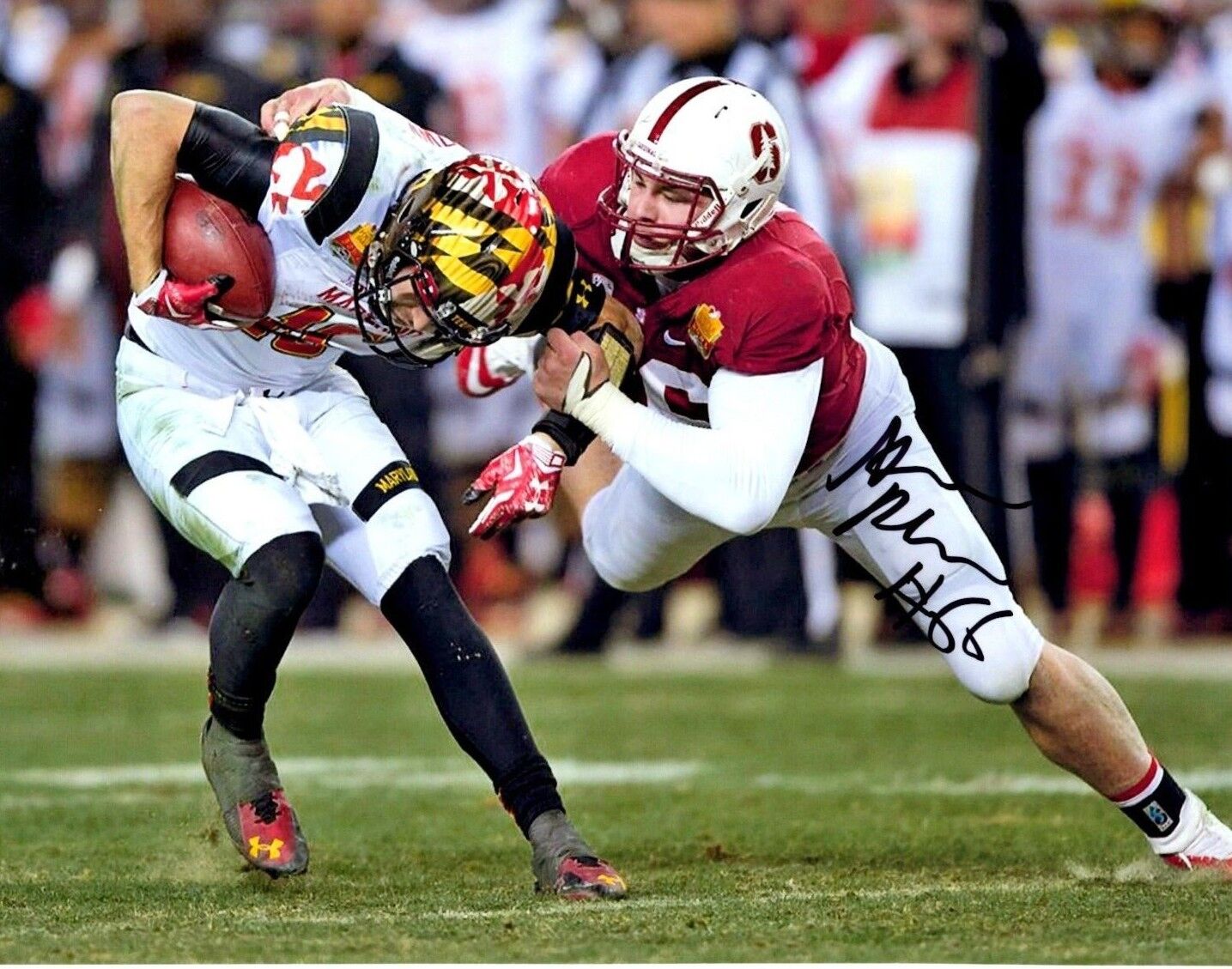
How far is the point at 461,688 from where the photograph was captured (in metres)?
4.61

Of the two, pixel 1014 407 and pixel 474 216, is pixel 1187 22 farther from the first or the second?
pixel 474 216

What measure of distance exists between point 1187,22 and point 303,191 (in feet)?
23.6

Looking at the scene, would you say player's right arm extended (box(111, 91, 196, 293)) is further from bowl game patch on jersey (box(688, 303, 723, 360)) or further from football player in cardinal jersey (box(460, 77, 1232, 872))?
bowl game patch on jersey (box(688, 303, 723, 360))

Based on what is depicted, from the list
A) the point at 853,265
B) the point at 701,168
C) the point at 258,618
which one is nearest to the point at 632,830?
the point at 258,618

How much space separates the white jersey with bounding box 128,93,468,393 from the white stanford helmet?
35 centimetres

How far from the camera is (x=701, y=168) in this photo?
459 cm

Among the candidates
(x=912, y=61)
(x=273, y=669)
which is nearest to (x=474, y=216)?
(x=273, y=669)

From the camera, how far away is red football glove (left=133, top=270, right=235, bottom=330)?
4547mm

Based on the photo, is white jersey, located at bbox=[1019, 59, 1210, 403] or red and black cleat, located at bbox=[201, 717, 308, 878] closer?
red and black cleat, located at bbox=[201, 717, 308, 878]

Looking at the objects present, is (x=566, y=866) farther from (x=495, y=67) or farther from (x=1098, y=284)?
(x=495, y=67)

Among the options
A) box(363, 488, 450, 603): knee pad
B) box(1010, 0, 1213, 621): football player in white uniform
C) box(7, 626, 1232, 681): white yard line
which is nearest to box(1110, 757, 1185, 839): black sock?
box(363, 488, 450, 603): knee pad

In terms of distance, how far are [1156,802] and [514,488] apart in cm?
149

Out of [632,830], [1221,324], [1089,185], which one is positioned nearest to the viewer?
[632,830]

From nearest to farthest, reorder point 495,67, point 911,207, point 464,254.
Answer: point 464,254
point 911,207
point 495,67
